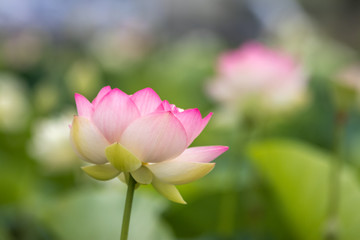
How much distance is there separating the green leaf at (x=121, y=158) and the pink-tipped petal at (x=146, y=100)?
0.09 feet

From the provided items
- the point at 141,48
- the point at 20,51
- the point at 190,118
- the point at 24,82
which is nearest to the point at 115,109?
the point at 190,118

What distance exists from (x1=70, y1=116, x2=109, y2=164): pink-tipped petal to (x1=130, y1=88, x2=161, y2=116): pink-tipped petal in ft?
0.09

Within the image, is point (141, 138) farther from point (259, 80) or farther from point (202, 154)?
point (259, 80)

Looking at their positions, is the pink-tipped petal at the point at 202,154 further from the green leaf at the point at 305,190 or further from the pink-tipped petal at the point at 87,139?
the green leaf at the point at 305,190

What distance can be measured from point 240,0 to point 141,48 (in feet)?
15.2

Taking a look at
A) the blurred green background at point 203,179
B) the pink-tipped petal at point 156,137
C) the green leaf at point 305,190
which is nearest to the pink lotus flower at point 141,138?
the pink-tipped petal at point 156,137

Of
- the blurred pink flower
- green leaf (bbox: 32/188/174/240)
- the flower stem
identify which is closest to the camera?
the flower stem

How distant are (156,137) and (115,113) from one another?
0.03 meters

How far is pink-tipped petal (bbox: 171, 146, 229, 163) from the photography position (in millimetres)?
304

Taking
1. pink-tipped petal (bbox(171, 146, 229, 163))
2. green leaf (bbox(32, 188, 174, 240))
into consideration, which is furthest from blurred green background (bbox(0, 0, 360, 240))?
pink-tipped petal (bbox(171, 146, 229, 163))

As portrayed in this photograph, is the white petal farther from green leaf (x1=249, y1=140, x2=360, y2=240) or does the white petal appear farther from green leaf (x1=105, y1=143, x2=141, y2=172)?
green leaf (x1=249, y1=140, x2=360, y2=240)

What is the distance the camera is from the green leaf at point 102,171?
1.04 ft

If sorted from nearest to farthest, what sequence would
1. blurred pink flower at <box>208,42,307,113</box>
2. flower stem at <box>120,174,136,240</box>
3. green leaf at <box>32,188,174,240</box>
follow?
flower stem at <box>120,174,136,240</box> < green leaf at <box>32,188,174,240</box> < blurred pink flower at <box>208,42,307,113</box>

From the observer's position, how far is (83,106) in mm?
311
